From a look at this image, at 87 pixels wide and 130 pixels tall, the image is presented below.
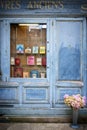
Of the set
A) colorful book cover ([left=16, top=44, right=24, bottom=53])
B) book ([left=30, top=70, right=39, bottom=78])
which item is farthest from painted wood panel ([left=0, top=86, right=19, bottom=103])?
colorful book cover ([left=16, top=44, right=24, bottom=53])

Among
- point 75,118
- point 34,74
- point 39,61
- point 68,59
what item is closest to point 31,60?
point 39,61

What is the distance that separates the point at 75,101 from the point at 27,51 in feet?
6.18

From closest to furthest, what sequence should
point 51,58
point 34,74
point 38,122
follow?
point 38,122, point 51,58, point 34,74

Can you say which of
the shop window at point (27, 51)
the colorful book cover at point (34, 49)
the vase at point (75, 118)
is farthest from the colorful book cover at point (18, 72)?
the vase at point (75, 118)

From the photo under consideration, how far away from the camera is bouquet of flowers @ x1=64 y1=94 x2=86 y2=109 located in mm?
6164

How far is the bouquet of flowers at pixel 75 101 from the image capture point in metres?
6.16

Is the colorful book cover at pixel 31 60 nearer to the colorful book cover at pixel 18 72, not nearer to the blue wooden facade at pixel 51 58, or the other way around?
the colorful book cover at pixel 18 72

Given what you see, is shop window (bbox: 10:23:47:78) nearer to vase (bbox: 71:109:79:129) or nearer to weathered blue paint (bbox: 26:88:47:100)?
weathered blue paint (bbox: 26:88:47:100)

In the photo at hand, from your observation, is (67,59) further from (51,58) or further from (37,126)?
(37,126)

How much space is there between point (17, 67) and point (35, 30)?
110 centimetres

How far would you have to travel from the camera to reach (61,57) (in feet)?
22.2

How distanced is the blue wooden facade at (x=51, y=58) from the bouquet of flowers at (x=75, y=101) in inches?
15.3

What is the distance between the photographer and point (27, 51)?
6.97 meters

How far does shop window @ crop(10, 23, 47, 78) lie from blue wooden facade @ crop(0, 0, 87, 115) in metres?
0.17
